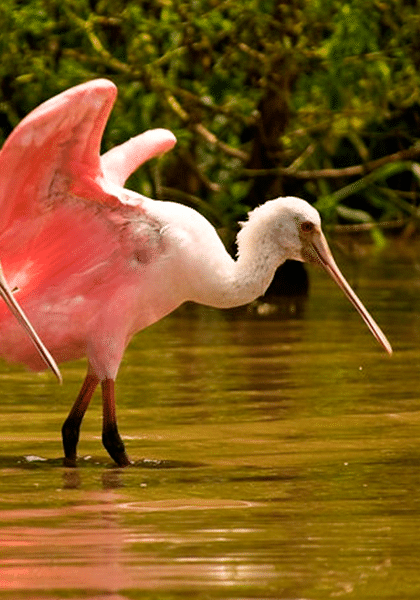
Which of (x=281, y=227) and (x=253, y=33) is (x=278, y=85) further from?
(x=281, y=227)

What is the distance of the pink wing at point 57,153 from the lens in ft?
31.3

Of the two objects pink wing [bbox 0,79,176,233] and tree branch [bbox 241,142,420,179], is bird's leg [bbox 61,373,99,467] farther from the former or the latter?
tree branch [bbox 241,142,420,179]

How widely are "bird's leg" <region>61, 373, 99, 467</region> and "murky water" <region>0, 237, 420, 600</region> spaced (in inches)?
3.5

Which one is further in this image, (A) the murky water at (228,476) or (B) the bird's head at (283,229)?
(B) the bird's head at (283,229)

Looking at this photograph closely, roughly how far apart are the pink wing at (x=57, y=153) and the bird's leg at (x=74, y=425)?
74 cm

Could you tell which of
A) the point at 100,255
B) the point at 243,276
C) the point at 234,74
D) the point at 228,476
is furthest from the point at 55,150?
the point at 234,74

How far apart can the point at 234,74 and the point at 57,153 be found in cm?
763

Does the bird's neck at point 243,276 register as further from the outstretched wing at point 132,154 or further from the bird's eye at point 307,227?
the outstretched wing at point 132,154

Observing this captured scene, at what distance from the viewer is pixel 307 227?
1019cm

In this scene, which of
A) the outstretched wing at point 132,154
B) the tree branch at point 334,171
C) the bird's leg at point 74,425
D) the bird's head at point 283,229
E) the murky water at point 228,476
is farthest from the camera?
the tree branch at point 334,171

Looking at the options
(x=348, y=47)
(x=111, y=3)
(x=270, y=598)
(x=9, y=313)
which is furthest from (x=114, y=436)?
(x=111, y=3)

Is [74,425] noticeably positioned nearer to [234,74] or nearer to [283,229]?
[283,229]

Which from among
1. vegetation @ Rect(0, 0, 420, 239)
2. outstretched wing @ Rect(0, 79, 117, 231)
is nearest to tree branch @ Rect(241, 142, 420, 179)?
vegetation @ Rect(0, 0, 420, 239)

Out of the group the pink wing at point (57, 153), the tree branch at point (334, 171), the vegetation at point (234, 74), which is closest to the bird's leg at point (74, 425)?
the pink wing at point (57, 153)
